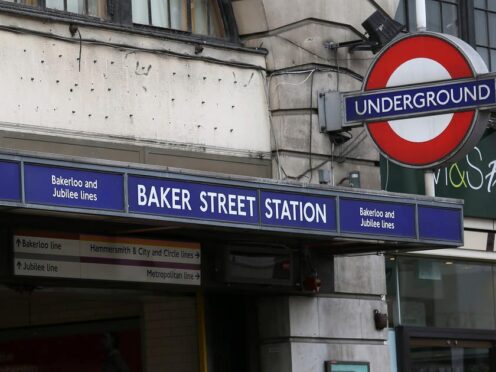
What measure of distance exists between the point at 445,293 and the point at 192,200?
5668 millimetres

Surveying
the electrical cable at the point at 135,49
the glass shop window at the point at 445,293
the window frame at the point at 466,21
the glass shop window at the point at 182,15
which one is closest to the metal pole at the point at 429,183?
the glass shop window at the point at 445,293

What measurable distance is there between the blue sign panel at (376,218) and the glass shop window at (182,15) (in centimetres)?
265

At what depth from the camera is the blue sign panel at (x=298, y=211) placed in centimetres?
1194

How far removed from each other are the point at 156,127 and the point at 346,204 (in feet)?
6.43

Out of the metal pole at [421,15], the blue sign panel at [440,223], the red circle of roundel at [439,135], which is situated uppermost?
the metal pole at [421,15]

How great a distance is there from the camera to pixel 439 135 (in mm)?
13742

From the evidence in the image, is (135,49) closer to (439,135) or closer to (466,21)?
(439,135)

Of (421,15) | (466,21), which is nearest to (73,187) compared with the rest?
(421,15)

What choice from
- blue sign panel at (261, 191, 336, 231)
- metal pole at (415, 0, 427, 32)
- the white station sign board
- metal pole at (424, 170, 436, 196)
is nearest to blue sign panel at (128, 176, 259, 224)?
blue sign panel at (261, 191, 336, 231)

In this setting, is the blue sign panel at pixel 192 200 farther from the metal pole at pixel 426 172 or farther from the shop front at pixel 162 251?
the metal pole at pixel 426 172

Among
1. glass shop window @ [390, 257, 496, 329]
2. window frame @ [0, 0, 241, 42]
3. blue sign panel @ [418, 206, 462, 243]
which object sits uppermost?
window frame @ [0, 0, 241, 42]

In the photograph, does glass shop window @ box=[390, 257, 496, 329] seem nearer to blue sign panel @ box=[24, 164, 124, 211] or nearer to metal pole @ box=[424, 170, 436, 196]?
metal pole @ box=[424, 170, 436, 196]

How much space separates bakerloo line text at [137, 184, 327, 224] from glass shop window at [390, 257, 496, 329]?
3.53 metres

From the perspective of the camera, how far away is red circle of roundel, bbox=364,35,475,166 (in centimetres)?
1366
